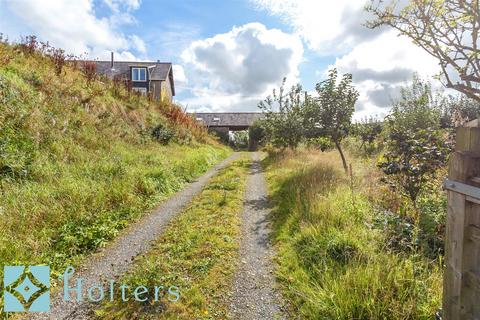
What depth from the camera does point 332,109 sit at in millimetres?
9656

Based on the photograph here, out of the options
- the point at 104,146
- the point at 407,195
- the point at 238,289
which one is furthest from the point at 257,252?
the point at 104,146

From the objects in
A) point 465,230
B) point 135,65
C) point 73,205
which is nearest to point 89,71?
point 73,205

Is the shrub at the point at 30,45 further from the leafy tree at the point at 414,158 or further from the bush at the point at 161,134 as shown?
the leafy tree at the point at 414,158

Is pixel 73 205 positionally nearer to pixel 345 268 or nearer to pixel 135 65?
pixel 345 268

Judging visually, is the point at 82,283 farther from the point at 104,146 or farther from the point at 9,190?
the point at 104,146

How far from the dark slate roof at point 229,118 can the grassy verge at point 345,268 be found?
133 feet

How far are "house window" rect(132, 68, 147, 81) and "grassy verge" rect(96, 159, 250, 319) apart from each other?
103 feet

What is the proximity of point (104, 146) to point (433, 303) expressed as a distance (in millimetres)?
9093

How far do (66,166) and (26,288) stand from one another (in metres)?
4.03

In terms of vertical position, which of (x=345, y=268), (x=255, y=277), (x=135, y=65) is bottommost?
(x=255, y=277)

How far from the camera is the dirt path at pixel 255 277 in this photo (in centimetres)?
313

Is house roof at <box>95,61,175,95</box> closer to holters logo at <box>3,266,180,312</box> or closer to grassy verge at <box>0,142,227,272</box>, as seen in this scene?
grassy verge at <box>0,142,227,272</box>

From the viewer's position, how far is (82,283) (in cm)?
351

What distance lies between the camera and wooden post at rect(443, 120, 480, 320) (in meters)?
1.72
